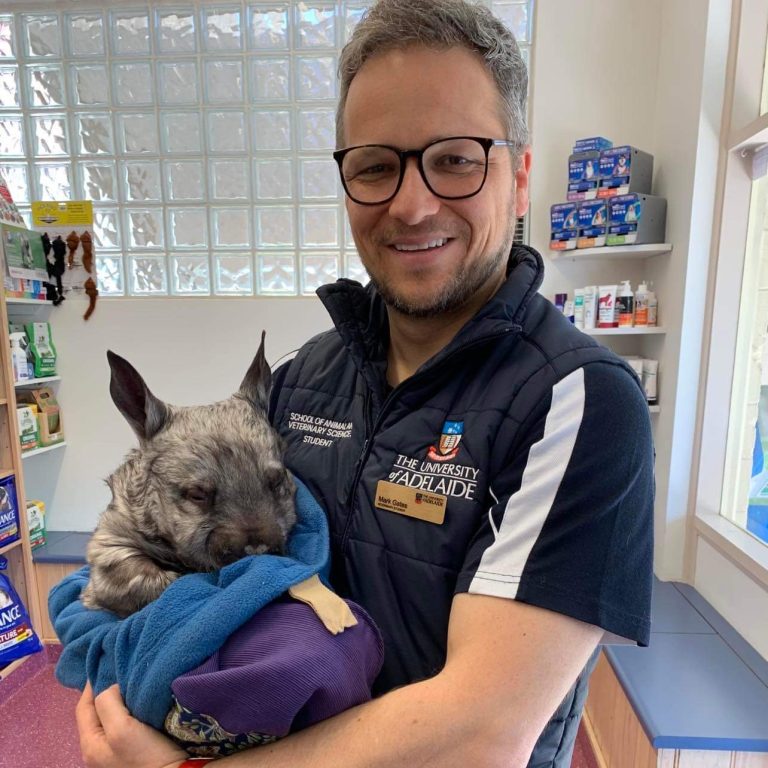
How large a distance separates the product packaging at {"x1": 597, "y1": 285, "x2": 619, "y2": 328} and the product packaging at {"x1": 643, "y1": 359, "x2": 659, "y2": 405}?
24 cm

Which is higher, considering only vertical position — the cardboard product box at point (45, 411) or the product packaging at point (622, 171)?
the product packaging at point (622, 171)

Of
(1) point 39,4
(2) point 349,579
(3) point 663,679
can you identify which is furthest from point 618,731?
(1) point 39,4

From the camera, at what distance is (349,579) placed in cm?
90

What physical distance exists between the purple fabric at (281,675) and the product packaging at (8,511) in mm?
2551

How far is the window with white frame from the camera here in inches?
86.3

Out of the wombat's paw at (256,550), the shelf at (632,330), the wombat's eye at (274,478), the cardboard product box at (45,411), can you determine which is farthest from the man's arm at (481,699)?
the cardboard product box at (45,411)

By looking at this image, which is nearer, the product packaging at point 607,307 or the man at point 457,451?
the man at point 457,451

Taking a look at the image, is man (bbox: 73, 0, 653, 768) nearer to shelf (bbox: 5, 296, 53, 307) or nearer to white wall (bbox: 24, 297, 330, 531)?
white wall (bbox: 24, 297, 330, 531)

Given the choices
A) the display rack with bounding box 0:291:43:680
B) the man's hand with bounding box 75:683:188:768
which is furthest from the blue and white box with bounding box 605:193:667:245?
the display rack with bounding box 0:291:43:680

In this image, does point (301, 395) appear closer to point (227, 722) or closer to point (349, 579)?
point (349, 579)

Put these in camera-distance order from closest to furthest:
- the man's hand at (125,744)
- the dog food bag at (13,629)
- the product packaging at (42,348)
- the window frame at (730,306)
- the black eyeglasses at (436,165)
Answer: the man's hand at (125,744)
the black eyeglasses at (436,165)
the window frame at (730,306)
the dog food bag at (13,629)
the product packaging at (42,348)

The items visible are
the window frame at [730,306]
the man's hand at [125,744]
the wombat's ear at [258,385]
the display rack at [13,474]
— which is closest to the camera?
the man's hand at [125,744]

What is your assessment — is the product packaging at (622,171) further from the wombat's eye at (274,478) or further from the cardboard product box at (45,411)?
the cardboard product box at (45,411)

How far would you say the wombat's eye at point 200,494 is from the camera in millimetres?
992
